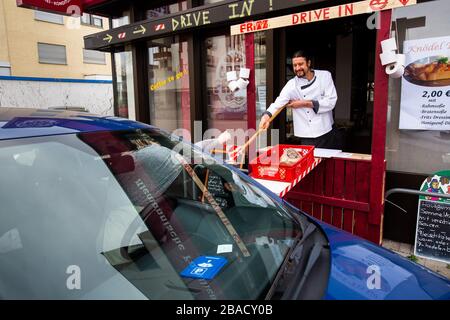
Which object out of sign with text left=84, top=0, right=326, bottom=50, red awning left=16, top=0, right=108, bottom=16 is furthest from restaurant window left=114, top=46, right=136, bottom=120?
red awning left=16, top=0, right=108, bottom=16

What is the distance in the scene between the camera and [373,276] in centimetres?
144

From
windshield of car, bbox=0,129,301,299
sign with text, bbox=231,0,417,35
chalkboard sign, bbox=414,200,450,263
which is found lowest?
chalkboard sign, bbox=414,200,450,263

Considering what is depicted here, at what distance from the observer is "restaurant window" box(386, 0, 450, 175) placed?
3.43 metres

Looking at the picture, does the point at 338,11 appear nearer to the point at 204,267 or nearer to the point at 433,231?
the point at 433,231

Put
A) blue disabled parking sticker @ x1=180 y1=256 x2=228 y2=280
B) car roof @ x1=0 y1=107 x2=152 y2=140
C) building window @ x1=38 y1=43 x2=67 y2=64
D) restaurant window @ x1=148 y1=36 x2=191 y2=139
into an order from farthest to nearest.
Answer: building window @ x1=38 y1=43 x2=67 y2=64
restaurant window @ x1=148 y1=36 x2=191 y2=139
car roof @ x1=0 y1=107 x2=152 y2=140
blue disabled parking sticker @ x1=180 y1=256 x2=228 y2=280

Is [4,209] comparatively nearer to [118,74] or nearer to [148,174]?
[148,174]

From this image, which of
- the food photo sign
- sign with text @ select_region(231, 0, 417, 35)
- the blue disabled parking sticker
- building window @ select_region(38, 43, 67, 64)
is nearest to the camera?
the blue disabled parking sticker

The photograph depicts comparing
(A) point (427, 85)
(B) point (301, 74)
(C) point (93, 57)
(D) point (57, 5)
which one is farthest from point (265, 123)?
(C) point (93, 57)

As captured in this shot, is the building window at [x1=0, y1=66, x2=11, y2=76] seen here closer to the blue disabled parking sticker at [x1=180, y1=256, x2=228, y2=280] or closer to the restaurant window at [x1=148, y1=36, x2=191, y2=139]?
the restaurant window at [x1=148, y1=36, x2=191, y2=139]

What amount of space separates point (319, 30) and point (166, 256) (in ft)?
18.5

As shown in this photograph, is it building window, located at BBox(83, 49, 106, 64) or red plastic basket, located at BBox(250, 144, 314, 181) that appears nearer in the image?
red plastic basket, located at BBox(250, 144, 314, 181)

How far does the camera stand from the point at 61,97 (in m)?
17.5

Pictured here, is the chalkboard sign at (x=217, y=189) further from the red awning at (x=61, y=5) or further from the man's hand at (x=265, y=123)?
the red awning at (x=61, y=5)
